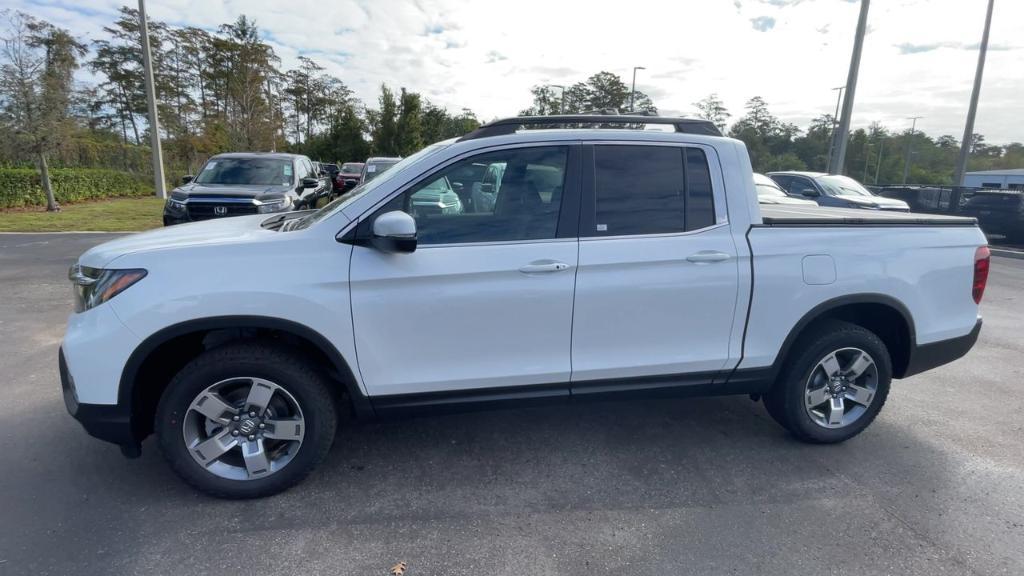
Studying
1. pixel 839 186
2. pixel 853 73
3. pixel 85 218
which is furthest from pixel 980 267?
pixel 85 218

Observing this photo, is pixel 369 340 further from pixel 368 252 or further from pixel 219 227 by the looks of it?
pixel 219 227

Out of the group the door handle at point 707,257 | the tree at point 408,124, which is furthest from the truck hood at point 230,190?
the tree at point 408,124

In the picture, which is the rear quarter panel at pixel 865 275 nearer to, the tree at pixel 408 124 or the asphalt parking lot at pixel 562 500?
the asphalt parking lot at pixel 562 500

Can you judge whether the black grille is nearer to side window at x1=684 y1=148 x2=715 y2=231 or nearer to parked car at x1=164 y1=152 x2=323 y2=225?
parked car at x1=164 y1=152 x2=323 y2=225

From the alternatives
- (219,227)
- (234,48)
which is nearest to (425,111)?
(234,48)

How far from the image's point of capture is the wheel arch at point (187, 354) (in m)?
2.69

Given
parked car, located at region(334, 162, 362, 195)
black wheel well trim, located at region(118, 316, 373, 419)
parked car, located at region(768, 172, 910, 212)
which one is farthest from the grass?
parked car, located at region(768, 172, 910, 212)

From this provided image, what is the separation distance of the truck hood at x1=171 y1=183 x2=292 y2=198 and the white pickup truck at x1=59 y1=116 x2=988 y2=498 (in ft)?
20.3

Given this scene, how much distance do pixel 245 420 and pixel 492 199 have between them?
1696 mm

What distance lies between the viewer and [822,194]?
13.4 meters

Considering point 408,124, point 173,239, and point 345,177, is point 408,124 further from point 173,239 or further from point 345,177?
point 173,239

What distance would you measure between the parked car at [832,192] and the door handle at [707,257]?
450 inches

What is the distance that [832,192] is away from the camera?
44.0 ft

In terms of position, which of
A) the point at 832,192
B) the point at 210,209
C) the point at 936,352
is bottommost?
the point at 936,352
